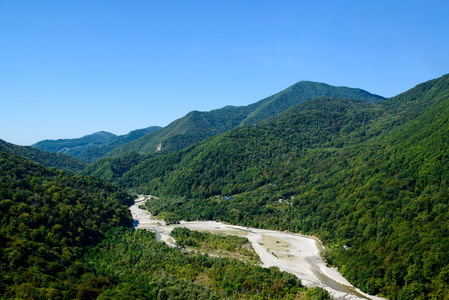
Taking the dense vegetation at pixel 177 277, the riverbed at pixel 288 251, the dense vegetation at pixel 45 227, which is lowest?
the riverbed at pixel 288 251

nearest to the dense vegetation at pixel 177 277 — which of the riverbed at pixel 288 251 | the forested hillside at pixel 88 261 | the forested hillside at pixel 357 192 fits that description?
the forested hillside at pixel 88 261

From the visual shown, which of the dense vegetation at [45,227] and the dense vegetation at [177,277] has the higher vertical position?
the dense vegetation at [45,227]

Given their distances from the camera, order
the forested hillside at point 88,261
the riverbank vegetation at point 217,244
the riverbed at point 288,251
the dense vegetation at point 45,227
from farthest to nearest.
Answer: the riverbank vegetation at point 217,244 < the riverbed at point 288,251 < the forested hillside at point 88,261 < the dense vegetation at point 45,227

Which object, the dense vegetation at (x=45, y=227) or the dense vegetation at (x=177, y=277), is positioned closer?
the dense vegetation at (x=45, y=227)

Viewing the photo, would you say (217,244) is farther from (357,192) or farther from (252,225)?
(357,192)

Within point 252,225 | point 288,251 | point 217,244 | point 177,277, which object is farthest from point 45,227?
point 252,225

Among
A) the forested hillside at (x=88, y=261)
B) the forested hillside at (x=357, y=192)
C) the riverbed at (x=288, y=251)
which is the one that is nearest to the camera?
the forested hillside at (x=88, y=261)

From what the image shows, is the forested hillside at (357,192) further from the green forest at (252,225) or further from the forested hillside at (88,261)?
the forested hillside at (88,261)
